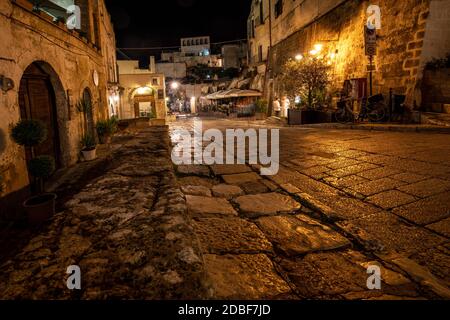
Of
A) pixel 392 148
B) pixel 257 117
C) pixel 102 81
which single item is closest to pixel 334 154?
pixel 392 148

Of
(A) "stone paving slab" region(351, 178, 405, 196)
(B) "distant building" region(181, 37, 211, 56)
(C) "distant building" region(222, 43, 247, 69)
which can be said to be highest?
(B) "distant building" region(181, 37, 211, 56)

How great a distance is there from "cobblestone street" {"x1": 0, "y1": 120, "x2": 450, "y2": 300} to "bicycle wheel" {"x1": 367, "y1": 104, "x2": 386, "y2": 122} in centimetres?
574

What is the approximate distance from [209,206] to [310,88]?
11.6m

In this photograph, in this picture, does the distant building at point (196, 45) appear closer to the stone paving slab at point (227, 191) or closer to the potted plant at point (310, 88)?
the potted plant at point (310, 88)

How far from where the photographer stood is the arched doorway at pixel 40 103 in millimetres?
5395

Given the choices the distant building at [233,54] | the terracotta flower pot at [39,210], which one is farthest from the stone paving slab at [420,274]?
the distant building at [233,54]

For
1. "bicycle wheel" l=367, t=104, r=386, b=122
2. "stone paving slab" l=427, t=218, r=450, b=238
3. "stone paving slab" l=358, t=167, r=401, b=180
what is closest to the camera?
"stone paving slab" l=427, t=218, r=450, b=238

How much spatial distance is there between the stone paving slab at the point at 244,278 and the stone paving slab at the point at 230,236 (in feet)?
0.41

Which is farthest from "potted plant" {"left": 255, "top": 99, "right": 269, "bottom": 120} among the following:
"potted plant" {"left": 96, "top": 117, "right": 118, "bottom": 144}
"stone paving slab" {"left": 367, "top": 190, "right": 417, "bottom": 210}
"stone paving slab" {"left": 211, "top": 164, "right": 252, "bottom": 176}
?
"stone paving slab" {"left": 367, "top": 190, "right": 417, "bottom": 210}

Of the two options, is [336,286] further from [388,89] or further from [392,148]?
[388,89]

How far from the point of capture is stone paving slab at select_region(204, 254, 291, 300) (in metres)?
1.89

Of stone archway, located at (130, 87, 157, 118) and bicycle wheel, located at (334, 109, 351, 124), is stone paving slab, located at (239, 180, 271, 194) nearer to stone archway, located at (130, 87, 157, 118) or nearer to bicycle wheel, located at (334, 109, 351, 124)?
bicycle wheel, located at (334, 109, 351, 124)

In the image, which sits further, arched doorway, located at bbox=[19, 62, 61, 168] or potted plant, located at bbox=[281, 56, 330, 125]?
potted plant, located at bbox=[281, 56, 330, 125]

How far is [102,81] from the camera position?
38.9 ft
